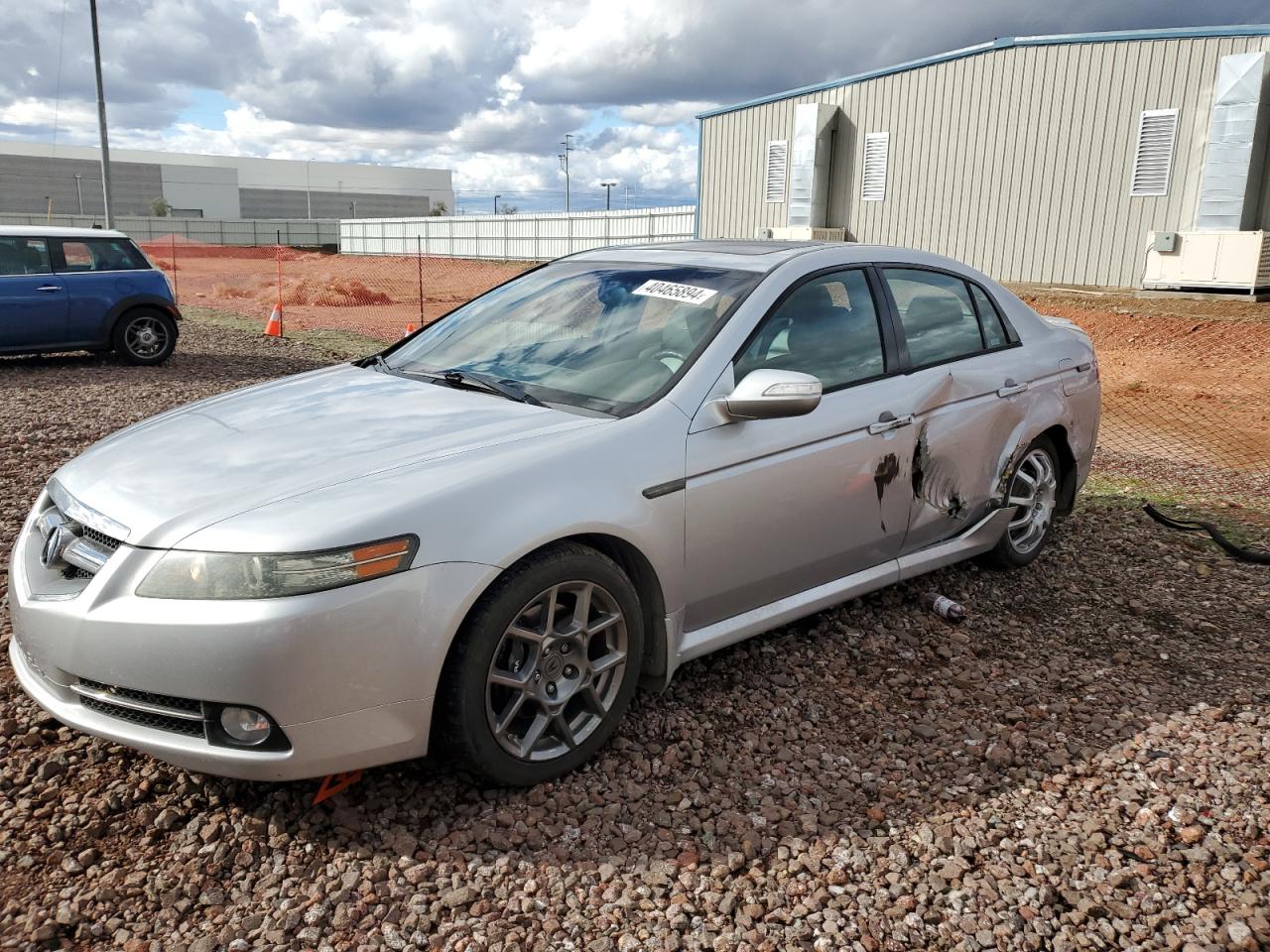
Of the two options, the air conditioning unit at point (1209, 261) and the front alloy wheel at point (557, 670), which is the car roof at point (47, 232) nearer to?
the front alloy wheel at point (557, 670)

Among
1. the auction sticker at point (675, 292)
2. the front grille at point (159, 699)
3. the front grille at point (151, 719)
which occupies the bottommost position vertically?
the front grille at point (151, 719)

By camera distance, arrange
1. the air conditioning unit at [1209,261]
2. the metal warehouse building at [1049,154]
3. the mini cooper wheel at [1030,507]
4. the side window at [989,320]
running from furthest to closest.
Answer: the metal warehouse building at [1049,154]
the air conditioning unit at [1209,261]
the mini cooper wheel at [1030,507]
the side window at [989,320]

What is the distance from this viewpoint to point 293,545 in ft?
8.54

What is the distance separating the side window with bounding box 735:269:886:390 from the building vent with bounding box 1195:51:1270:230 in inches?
628

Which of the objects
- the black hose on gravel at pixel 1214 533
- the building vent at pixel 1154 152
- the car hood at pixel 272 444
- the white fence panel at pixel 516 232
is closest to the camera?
the car hood at pixel 272 444

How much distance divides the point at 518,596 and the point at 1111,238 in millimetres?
18798

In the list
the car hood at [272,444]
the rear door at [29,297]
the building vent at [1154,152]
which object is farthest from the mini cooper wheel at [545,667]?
the building vent at [1154,152]

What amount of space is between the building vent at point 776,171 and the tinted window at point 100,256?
1577 cm

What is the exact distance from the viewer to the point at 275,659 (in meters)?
2.55

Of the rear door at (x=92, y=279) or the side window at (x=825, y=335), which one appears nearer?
the side window at (x=825, y=335)

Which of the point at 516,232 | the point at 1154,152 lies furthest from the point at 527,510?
the point at 516,232

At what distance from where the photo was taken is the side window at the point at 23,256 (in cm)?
1120

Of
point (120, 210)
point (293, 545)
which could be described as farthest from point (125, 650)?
point (120, 210)

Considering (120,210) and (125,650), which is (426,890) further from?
(120,210)
